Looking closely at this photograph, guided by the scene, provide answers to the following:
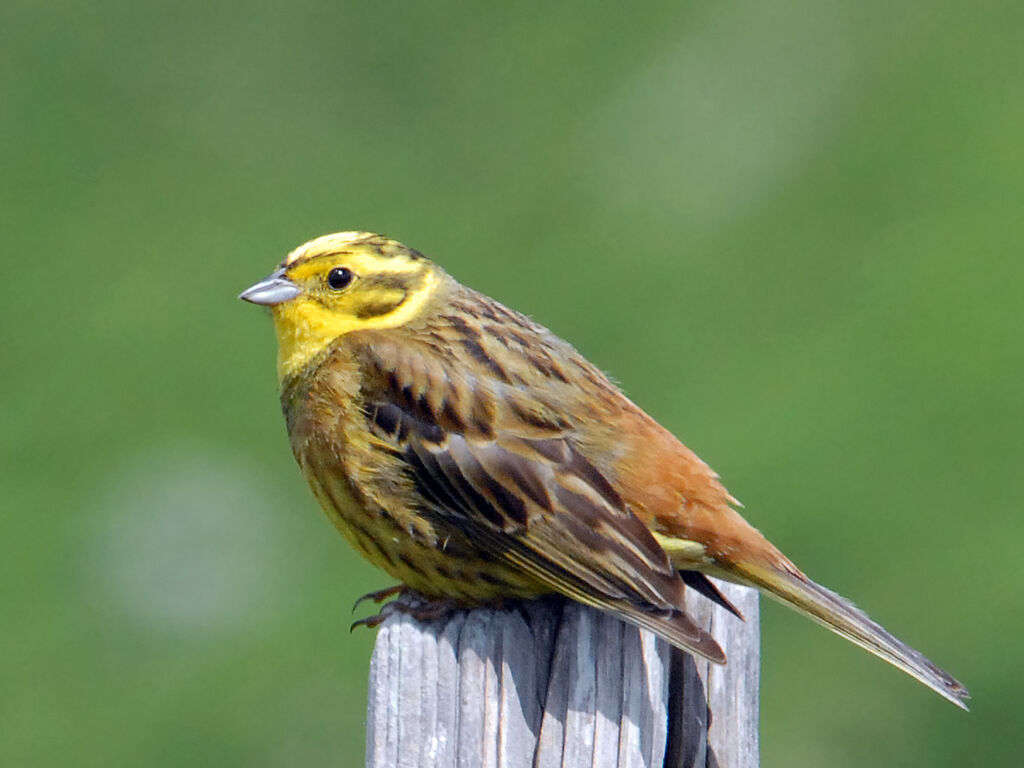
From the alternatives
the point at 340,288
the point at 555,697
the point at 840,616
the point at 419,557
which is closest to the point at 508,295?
the point at 340,288

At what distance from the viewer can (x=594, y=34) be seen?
12703 mm

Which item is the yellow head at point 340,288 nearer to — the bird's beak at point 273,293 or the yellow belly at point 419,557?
the bird's beak at point 273,293

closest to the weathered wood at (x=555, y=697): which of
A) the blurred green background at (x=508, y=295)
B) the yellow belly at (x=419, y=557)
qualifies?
the yellow belly at (x=419, y=557)

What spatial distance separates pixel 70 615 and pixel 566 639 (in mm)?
5377

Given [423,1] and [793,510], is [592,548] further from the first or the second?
[423,1]

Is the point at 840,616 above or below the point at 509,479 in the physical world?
below

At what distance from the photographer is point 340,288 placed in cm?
586

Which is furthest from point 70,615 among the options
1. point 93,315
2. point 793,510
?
point 793,510

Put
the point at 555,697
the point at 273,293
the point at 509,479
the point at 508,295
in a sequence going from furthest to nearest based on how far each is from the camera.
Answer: the point at 508,295 < the point at 273,293 < the point at 509,479 < the point at 555,697

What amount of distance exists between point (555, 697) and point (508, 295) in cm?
685

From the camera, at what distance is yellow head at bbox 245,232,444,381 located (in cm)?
584

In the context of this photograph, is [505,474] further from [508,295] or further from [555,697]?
[508,295]

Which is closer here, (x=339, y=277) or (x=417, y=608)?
(x=417, y=608)

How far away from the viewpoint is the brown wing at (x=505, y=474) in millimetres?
4895
